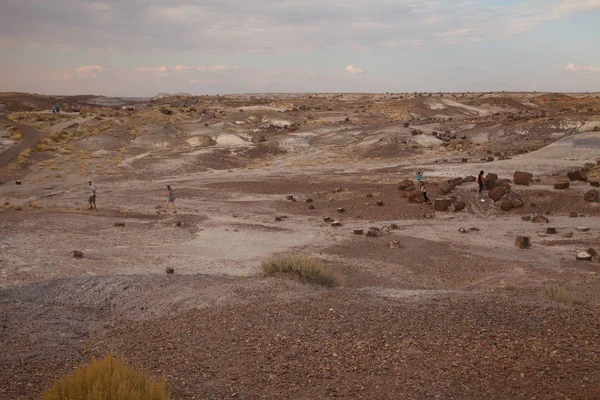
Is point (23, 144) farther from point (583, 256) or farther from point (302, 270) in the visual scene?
point (583, 256)

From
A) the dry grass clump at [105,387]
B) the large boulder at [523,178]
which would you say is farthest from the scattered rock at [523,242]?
the dry grass clump at [105,387]

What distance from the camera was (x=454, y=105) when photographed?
273 ft

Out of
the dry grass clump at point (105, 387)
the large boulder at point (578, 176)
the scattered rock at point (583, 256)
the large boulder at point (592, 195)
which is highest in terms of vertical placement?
the dry grass clump at point (105, 387)

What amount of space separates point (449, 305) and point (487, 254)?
998cm

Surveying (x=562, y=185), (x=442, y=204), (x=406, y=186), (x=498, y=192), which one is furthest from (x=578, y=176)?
(x=406, y=186)

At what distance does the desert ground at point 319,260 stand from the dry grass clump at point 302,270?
0.43 metres

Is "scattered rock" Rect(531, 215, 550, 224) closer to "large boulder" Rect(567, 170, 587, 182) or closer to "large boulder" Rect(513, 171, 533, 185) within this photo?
"large boulder" Rect(513, 171, 533, 185)

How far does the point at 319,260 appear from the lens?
18.7 meters

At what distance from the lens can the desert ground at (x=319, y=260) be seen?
770cm

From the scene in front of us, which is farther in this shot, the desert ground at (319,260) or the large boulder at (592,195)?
the large boulder at (592,195)

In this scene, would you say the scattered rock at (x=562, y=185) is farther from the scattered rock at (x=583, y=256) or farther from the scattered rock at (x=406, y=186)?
the scattered rock at (x=583, y=256)

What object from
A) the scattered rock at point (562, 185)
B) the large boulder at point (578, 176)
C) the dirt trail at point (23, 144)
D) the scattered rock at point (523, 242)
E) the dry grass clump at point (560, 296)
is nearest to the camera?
the dry grass clump at point (560, 296)

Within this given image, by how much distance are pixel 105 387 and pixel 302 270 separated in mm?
7776

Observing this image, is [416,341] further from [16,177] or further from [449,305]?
[16,177]
